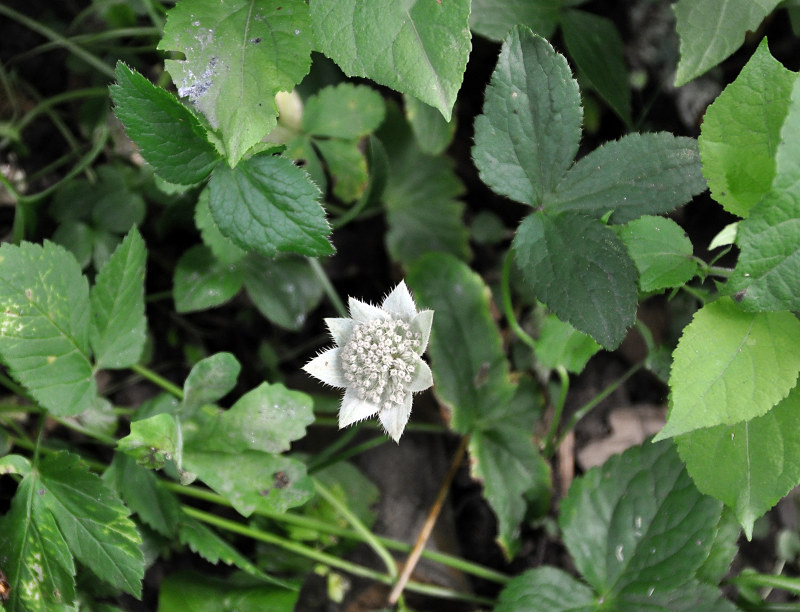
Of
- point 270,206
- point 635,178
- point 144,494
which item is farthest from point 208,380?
point 635,178

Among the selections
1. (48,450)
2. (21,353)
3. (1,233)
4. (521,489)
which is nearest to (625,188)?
(521,489)

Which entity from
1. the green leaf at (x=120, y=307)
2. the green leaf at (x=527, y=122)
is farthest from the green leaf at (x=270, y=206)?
the green leaf at (x=527, y=122)

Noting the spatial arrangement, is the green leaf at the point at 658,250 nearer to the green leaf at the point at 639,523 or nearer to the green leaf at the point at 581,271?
the green leaf at the point at 581,271

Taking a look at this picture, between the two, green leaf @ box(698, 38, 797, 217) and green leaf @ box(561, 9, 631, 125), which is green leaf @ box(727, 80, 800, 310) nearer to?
green leaf @ box(698, 38, 797, 217)

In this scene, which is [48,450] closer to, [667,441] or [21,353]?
[21,353]

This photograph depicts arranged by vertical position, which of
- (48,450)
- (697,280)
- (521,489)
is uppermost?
(697,280)

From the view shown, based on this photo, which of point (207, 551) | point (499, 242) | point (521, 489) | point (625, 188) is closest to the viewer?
point (625, 188)

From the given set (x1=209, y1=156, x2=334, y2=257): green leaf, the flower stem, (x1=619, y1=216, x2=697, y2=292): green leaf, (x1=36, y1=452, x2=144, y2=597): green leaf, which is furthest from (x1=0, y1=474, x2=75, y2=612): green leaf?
(x1=619, y1=216, x2=697, y2=292): green leaf
